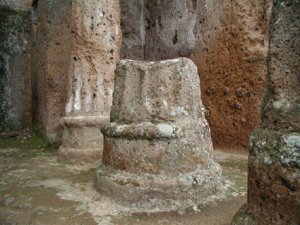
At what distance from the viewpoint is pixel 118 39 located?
3.60 metres

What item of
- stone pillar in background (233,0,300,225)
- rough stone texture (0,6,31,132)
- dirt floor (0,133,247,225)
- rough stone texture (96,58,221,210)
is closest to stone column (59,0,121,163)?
dirt floor (0,133,247,225)

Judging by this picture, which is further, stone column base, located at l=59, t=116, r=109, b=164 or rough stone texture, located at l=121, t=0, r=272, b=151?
rough stone texture, located at l=121, t=0, r=272, b=151

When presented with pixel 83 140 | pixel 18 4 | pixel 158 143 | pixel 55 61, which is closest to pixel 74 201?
pixel 158 143

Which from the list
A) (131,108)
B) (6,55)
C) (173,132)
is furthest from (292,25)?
(6,55)

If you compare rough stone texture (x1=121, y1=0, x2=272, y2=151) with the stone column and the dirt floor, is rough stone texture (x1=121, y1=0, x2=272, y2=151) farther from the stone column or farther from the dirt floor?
the stone column

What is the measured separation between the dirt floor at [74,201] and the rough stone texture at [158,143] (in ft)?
0.40

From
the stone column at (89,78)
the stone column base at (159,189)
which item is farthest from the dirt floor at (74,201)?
the stone column at (89,78)

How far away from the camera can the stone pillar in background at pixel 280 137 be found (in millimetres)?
1265

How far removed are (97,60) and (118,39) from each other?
34 centimetres

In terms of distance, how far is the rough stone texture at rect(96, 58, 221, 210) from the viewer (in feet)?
7.35

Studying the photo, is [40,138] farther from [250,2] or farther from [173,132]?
[250,2]

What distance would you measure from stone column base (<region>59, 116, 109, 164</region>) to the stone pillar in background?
2169 millimetres

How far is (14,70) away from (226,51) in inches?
141

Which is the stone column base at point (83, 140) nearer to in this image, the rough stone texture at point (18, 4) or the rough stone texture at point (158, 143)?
the rough stone texture at point (158, 143)
